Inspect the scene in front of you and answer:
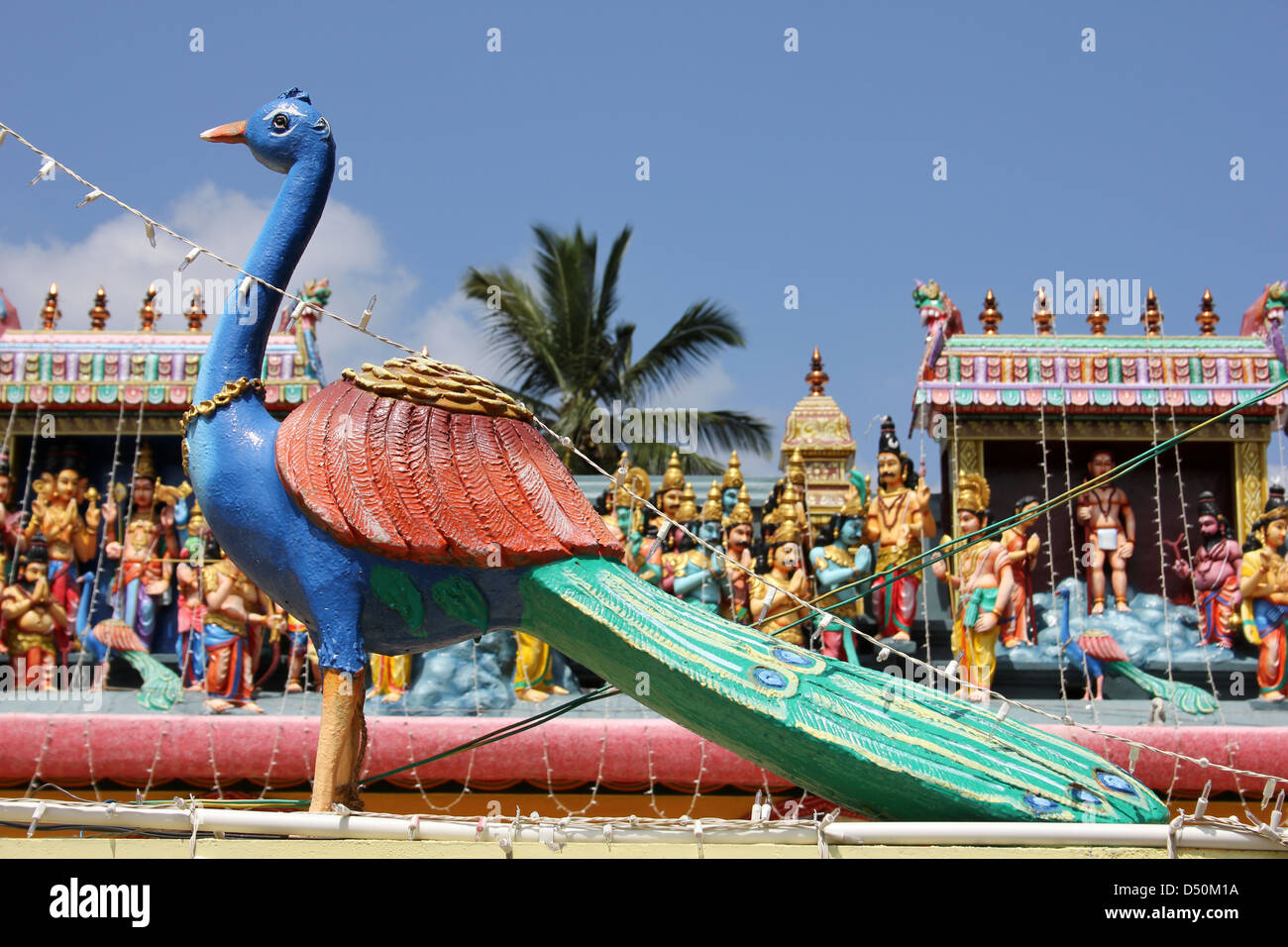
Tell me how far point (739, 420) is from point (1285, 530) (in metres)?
10.6

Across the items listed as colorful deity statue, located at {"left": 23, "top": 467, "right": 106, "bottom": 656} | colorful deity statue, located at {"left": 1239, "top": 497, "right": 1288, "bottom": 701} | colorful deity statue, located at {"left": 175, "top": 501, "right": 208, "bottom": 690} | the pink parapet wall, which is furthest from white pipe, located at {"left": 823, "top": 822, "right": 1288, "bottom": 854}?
colorful deity statue, located at {"left": 23, "top": 467, "right": 106, "bottom": 656}

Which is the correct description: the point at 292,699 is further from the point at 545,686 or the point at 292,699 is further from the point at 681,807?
the point at 681,807

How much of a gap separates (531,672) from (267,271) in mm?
5536

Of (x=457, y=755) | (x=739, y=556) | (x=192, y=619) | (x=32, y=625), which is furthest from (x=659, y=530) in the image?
(x=32, y=625)

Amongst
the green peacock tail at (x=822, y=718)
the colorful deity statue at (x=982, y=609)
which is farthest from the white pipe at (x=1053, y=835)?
the colorful deity statue at (x=982, y=609)

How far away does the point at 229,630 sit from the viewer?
32.6 ft

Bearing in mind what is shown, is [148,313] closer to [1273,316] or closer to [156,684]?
[156,684]

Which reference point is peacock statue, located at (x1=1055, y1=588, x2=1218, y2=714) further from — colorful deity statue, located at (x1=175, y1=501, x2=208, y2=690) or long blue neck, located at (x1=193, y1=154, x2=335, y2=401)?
long blue neck, located at (x1=193, y1=154, x2=335, y2=401)

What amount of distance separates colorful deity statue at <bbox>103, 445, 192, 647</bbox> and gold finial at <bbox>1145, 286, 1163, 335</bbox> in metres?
10.2

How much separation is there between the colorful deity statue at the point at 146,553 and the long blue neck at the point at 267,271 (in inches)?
298

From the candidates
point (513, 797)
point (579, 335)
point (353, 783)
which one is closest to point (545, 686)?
point (513, 797)

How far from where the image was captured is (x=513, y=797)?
8.27 m

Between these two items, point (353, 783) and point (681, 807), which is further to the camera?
point (681, 807)
